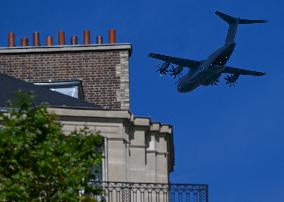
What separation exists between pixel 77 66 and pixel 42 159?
23408 millimetres

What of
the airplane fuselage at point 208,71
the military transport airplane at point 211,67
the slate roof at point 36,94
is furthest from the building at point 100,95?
→ the airplane fuselage at point 208,71

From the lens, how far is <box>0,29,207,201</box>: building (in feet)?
120

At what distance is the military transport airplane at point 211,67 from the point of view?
363ft

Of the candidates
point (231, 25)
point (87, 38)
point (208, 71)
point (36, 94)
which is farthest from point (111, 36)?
point (231, 25)

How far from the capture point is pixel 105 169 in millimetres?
36531

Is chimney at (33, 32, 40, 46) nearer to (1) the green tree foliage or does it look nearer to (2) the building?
(2) the building

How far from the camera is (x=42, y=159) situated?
98.2ft

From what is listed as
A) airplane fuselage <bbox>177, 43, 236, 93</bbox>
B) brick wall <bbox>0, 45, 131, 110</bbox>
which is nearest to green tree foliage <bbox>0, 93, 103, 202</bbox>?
brick wall <bbox>0, 45, 131, 110</bbox>

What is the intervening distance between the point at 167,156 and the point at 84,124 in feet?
13.9

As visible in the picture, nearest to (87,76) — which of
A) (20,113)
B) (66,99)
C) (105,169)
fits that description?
(66,99)

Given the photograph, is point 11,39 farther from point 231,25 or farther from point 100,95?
point 231,25

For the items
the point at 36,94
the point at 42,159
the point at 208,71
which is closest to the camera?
the point at 42,159

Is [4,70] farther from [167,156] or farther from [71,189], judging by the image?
[71,189]

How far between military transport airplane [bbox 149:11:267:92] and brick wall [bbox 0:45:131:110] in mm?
50453
